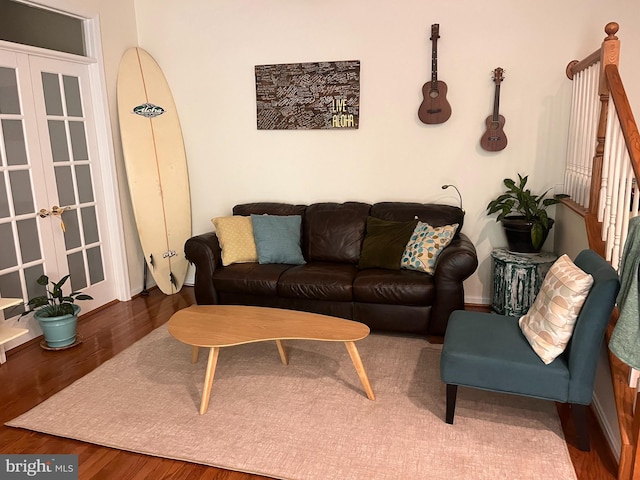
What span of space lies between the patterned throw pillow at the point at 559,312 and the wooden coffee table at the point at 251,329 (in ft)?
2.73

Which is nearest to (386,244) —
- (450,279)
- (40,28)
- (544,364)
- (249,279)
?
(450,279)

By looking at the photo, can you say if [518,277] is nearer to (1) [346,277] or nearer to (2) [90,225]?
(1) [346,277]

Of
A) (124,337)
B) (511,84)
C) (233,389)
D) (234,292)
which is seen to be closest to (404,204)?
(511,84)

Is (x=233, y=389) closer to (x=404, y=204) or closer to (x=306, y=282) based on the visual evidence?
(x=306, y=282)

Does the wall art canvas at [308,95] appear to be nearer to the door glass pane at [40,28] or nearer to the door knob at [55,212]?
the door glass pane at [40,28]

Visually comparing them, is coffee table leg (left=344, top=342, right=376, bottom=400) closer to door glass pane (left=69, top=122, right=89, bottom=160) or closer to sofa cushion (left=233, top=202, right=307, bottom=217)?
sofa cushion (left=233, top=202, right=307, bottom=217)

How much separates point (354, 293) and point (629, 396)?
1.69 m

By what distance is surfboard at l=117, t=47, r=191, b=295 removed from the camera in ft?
13.4

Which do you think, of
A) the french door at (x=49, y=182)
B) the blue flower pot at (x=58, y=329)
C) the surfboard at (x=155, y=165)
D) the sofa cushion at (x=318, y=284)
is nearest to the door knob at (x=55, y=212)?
the french door at (x=49, y=182)

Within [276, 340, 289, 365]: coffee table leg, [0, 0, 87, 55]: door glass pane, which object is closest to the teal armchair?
[276, 340, 289, 365]: coffee table leg

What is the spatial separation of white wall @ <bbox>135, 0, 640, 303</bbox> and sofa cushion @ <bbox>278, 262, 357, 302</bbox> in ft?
3.06

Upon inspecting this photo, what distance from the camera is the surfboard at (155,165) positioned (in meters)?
4.09

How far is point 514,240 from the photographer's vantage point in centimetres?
359

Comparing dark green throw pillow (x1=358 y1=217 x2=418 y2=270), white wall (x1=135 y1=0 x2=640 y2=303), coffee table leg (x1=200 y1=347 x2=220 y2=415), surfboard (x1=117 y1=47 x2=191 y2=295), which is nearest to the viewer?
coffee table leg (x1=200 y1=347 x2=220 y2=415)
